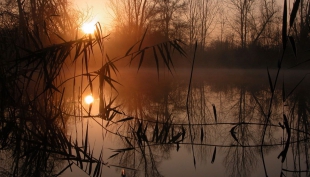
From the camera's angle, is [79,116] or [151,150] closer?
[151,150]

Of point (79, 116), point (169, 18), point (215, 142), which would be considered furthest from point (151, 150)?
point (169, 18)

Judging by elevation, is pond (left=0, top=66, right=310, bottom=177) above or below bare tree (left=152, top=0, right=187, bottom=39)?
below

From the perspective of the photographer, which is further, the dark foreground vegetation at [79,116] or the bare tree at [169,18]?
the bare tree at [169,18]

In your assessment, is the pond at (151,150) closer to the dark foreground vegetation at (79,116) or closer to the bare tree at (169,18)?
the dark foreground vegetation at (79,116)

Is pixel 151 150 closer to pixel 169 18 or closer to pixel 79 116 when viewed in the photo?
pixel 79 116

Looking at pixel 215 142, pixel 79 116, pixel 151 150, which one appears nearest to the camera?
pixel 151 150

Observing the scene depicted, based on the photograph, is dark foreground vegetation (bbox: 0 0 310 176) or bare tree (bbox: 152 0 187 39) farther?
bare tree (bbox: 152 0 187 39)

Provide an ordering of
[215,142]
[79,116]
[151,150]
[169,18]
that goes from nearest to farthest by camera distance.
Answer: [151,150]
[215,142]
[79,116]
[169,18]

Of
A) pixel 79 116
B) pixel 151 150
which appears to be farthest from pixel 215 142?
pixel 79 116

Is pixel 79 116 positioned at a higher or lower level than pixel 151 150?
higher

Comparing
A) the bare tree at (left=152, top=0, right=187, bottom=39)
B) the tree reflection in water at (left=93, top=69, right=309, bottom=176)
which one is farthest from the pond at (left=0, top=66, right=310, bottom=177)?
the bare tree at (left=152, top=0, right=187, bottom=39)

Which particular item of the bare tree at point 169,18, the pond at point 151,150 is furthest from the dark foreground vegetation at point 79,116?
the bare tree at point 169,18

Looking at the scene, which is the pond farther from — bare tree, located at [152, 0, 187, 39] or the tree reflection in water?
bare tree, located at [152, 0, 187, 39]

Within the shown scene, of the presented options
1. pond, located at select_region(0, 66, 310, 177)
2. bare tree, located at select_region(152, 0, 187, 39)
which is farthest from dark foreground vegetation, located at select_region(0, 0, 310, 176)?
bare tree, located at select_region(152, 0, 187, 39)
